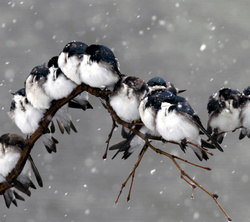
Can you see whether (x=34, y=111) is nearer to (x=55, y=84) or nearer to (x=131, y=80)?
(x=55, y=84)

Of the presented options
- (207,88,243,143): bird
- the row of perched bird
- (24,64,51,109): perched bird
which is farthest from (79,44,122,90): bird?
(207,88,243,143): bird

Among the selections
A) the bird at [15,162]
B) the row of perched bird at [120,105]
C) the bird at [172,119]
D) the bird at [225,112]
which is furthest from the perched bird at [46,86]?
the bird at [225,112]

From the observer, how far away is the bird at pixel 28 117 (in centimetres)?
150

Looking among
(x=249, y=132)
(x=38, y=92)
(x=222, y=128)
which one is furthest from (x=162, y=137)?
(x=38, y=92)

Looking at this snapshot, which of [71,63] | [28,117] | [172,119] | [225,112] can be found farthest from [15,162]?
[225,112]

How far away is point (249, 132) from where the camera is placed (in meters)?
1.37

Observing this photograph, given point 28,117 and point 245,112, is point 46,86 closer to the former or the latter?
point 28,117

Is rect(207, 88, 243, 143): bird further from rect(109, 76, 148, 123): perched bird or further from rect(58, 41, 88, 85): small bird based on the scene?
rect(58, 41, 88, 85): small bird

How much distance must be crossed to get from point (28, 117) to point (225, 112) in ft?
2.10

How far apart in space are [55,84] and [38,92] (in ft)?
0.19

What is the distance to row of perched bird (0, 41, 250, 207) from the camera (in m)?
1.19

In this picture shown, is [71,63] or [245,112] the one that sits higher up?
[71,63]

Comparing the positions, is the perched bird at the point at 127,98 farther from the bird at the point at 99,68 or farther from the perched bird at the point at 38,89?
the perched bird at the point at 38,89

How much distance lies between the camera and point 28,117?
1.52 metres
